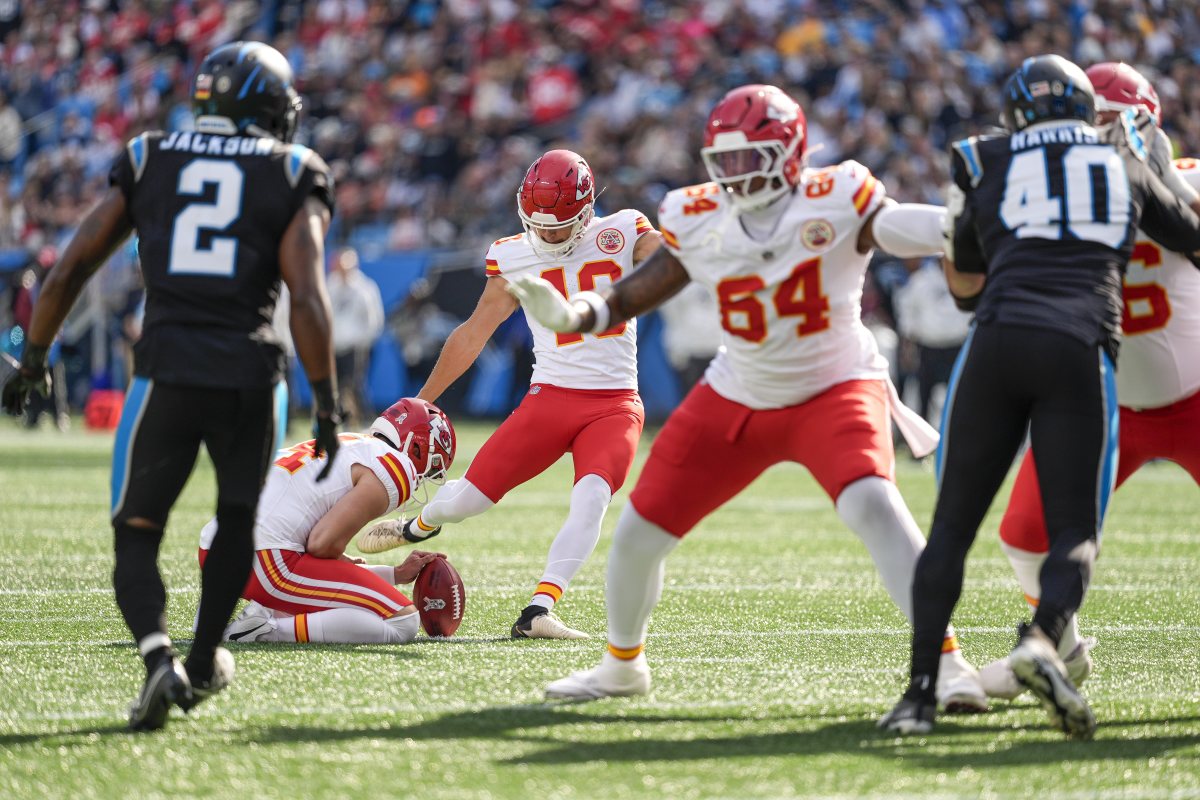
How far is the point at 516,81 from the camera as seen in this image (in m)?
18.3

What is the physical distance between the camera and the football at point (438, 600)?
543 centimetres

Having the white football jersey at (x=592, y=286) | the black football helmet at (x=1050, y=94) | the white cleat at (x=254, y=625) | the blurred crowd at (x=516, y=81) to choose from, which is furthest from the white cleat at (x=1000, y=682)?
the blurred crowd at (x=516, y=81)

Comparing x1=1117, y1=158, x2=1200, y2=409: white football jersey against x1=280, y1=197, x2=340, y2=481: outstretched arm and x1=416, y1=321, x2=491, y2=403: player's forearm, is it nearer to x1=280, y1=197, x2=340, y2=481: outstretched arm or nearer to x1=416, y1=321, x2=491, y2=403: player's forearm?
x1=280, y1=197, x2=340, y2=481: outstretched arm

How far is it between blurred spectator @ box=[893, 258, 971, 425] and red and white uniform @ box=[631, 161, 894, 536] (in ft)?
33.0

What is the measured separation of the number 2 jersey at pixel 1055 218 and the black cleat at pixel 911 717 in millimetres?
934

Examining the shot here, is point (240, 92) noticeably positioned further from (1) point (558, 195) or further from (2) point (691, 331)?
(2) point (691, 331)

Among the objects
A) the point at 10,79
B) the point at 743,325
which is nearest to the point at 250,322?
the point at 743,325

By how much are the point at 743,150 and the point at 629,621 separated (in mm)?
1282

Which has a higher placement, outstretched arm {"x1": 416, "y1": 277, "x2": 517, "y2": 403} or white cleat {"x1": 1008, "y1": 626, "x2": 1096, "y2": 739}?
outstretched arm {"x1": 416, "y1": 277, "x2": 517, "y2": 403}

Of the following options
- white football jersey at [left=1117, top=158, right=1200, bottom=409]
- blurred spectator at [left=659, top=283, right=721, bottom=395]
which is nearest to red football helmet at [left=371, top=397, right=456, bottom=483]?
white football jersey at [left=1117, top=158, right=1200, bottom=409]

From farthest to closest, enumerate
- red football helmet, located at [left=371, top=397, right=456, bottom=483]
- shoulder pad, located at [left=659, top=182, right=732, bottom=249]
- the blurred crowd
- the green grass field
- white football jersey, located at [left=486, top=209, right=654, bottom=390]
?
the blurred crowd < white football jersey, located at [left=486, top=209, right=654, bottom=390] < red football helmet, located at [left=371, top=397, right=456, bottom=483] < shoulder pad, located at [left=659, top=182, right=732, bottom=249] < the green grass field

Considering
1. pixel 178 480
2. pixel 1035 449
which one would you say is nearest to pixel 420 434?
pixel 178 480

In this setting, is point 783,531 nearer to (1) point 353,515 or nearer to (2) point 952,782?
(1) point 353,515

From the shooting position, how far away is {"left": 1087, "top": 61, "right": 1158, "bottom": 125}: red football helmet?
14.3ft
